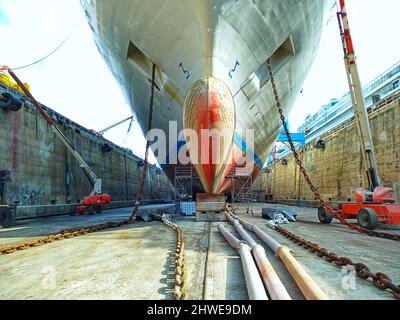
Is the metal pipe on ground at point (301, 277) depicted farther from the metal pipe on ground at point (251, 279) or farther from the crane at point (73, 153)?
the crane at point (73, 153)

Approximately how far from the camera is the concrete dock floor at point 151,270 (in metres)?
2.61

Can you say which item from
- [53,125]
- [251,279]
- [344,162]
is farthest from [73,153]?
[344,162]

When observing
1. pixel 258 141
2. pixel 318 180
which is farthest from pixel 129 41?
pixel 318 180

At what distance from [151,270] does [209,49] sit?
202 inches

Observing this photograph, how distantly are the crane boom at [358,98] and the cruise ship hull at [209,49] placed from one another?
863 mm

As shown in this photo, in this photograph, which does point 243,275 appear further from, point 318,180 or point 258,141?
point 318,180

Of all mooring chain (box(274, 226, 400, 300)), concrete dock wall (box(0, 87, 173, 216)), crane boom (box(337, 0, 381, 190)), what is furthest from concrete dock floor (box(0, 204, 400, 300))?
concrete dock wall (box(0, 87, 173, 216))

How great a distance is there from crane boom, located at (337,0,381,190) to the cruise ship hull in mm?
863

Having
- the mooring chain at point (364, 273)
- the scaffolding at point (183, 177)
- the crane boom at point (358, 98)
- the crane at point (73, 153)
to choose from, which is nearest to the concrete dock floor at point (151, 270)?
the mooring chain at point (364, 273)

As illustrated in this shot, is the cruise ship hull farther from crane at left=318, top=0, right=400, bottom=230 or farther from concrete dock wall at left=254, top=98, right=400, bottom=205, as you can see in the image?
concrete dock wall at left=254, top=98, right=400, bottom=205

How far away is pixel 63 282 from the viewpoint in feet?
9.67

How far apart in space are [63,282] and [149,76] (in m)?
6.98

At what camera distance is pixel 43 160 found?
536 inches

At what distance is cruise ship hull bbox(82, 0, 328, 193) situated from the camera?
654 centimetres
